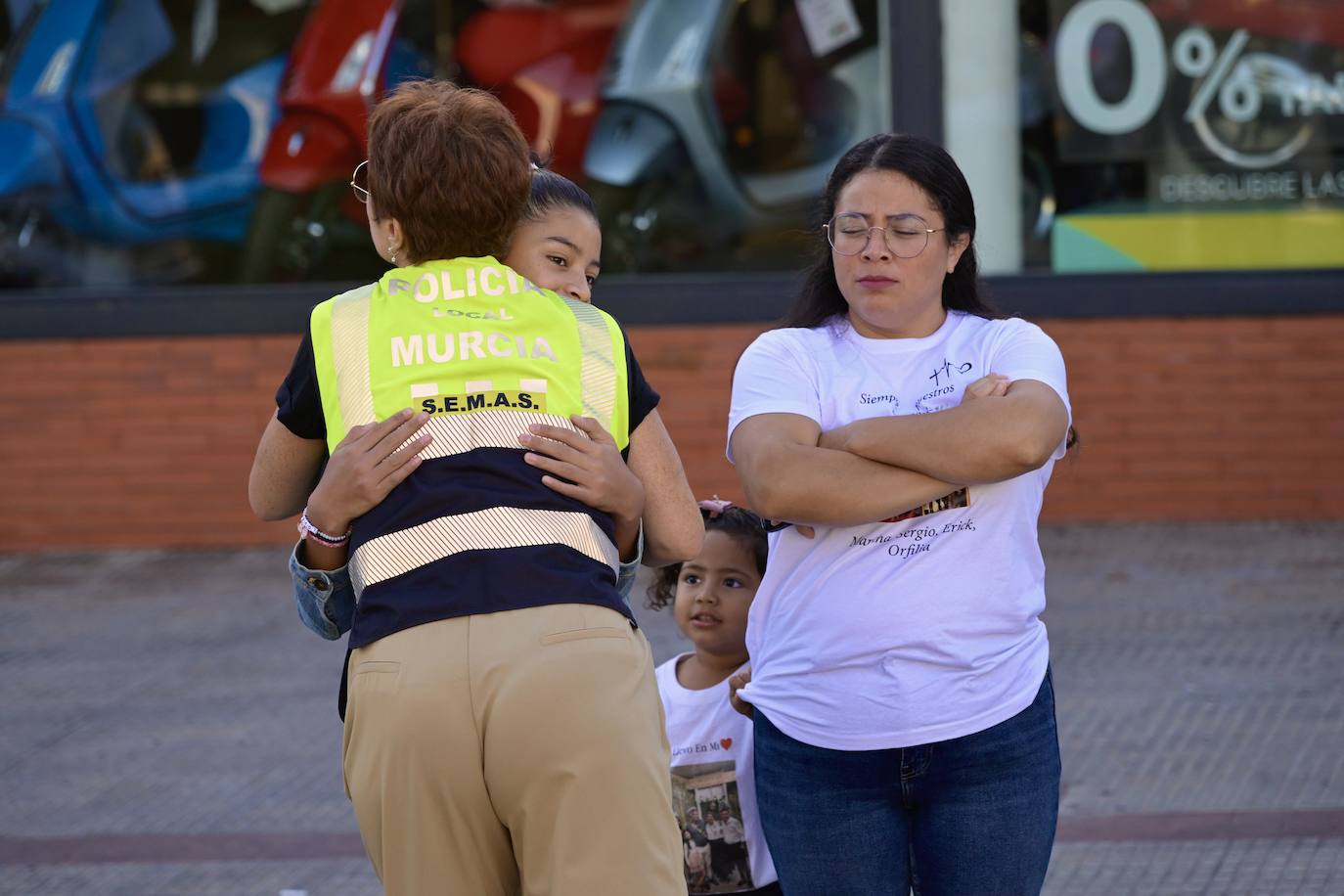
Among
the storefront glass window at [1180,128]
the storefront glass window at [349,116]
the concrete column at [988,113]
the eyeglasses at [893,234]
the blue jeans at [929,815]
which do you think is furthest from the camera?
the storefront glass window at [349,116]

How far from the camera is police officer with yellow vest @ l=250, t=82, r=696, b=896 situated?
2.09m

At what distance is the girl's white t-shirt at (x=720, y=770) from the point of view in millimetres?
3008

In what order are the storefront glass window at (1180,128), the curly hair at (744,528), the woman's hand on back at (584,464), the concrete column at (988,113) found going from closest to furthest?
the woman's hand on back at (584,464) < the curly hair at (744,528) < the storefront glass window at (1180,128) < the concrete column at (988,113)

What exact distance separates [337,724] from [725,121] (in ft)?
12.4

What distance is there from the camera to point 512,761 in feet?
6.82

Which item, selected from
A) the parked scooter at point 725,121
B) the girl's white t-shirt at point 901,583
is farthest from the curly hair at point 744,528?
the parked scooter at point 725,121

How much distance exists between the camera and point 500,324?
2.22 m

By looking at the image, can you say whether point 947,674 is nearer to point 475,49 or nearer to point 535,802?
point 535,802

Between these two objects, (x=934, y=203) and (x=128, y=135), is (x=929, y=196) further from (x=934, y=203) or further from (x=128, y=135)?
(x=128, y=135)

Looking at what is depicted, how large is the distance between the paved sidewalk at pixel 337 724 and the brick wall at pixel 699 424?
0.21 metres

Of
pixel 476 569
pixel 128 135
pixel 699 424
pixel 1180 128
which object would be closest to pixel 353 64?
pixel 128 135

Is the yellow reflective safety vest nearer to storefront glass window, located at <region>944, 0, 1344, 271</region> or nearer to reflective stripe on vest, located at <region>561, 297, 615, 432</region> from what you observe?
reflective stripe on vest, located at <region>561, 297, 615, 432</region>

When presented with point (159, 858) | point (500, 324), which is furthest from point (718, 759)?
point (159, 858)

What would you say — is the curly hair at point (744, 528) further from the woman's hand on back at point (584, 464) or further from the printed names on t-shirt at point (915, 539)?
the woman's hand on back at point (584, 464)
